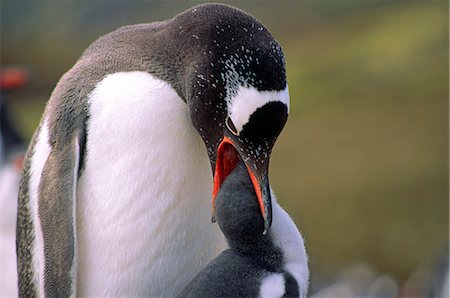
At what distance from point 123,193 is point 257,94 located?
25 cm

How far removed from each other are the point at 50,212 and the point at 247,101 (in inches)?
13.5

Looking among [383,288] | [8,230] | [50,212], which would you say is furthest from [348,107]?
[50,212]

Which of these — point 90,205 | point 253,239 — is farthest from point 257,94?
point 90,205

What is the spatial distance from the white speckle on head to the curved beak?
60mm

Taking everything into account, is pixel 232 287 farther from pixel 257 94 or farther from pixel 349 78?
pixel 349 78

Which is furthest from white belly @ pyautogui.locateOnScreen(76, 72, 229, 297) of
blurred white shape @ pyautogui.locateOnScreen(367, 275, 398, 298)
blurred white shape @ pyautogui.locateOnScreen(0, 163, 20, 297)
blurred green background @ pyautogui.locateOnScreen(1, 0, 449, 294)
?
blurred green background @ pyautogui.locateOnScreen(1, 0, 449, 294)

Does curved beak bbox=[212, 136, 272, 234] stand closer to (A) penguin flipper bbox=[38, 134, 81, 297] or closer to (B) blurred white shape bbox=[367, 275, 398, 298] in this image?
(A) penguin flipper bbox=[38, 134, 81, 297]

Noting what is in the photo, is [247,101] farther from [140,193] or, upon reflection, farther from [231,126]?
[140,193]

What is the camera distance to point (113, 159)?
127 centimetres

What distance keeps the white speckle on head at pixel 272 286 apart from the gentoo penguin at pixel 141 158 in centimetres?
13

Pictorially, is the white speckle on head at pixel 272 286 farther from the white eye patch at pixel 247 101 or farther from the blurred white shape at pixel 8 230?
the blurred white shape at pixel 8 230

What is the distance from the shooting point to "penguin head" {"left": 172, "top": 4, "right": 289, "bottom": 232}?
45.9 inches

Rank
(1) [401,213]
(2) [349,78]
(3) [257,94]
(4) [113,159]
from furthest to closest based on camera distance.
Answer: (2) [349,78]
(1) [401,213]
(4) [113,159]
(3) [257,94]

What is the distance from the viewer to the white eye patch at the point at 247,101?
3.79 ft
